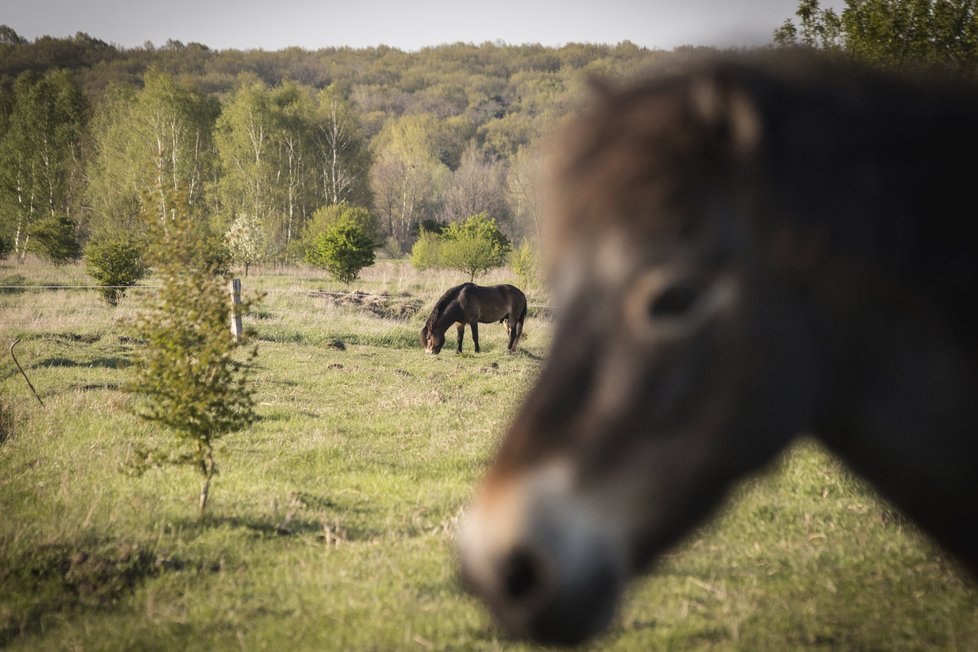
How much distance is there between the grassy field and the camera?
3.49 m

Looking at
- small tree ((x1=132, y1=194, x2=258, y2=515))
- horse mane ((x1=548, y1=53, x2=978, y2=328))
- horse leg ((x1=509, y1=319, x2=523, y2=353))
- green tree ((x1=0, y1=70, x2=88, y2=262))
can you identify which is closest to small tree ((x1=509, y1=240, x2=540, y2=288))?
horse leg ((x1=509, y1=319, x2=523, y2=353))

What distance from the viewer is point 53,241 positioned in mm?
31922

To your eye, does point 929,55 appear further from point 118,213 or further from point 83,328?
point 118,213

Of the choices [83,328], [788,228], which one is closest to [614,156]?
[788,228]

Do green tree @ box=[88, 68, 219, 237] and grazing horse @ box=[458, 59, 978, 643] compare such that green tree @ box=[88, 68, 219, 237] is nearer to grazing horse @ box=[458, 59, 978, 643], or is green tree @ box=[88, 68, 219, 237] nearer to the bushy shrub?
the bushy shrub

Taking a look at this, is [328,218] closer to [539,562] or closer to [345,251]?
[345,251]

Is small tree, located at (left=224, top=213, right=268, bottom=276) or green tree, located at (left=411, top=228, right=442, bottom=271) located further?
green tree, located at (left=411, top=228, right=442, bottom=271)

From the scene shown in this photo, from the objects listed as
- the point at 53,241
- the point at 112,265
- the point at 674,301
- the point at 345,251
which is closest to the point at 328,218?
the point at 345,251

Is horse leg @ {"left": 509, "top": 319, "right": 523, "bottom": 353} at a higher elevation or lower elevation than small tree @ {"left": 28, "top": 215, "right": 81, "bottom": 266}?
lower

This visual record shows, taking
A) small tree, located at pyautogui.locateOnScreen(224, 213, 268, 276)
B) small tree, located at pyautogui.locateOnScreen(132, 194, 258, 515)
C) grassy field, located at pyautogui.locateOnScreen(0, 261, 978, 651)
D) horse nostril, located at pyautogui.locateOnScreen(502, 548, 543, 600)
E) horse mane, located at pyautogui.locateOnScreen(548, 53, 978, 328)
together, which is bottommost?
small tree, located at pyautogui.locateOnScreen(224, 213, 268, 276)

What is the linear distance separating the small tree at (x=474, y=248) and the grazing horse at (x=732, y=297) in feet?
111

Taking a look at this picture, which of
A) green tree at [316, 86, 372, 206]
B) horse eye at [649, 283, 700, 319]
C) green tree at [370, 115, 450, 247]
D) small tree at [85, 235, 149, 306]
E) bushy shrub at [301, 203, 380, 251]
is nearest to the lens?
horse eye at [649, 283, 700, 319]

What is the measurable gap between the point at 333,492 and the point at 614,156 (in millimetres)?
5818

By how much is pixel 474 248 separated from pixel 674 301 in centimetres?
3391
